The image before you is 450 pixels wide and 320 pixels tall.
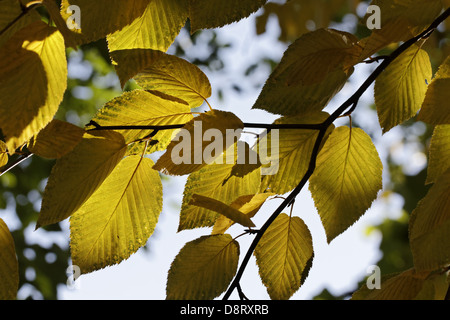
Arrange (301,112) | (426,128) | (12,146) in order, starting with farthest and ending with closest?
(426,128) → (301,112) → (12,146)

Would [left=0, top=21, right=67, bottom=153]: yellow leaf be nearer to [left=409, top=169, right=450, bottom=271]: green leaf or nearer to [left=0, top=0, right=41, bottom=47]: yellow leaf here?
[left=0, top=0, right=41, bottom=47]: yellow leaf

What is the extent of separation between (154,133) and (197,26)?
0.10m

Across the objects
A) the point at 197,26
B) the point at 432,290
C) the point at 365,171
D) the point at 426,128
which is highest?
the point at 426,128

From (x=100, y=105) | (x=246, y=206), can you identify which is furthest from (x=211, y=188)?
(x=100, y=105)

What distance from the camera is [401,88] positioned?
449 millimetres

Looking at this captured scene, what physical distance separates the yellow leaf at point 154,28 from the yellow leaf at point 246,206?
147 mm

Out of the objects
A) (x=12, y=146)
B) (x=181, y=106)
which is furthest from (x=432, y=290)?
(x=12, y=146)

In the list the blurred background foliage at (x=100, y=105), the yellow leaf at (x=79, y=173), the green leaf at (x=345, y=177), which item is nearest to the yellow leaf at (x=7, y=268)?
the yellow leaf at (x=79, y=173)

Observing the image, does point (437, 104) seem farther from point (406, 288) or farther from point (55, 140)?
point (55, 140)

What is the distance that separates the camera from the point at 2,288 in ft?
1.13

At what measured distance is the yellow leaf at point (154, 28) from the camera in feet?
1.28

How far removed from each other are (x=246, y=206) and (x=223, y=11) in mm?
166

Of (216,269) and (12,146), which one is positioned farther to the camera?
(216,269)

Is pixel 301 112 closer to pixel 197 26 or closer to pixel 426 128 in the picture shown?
pixel 197 26
